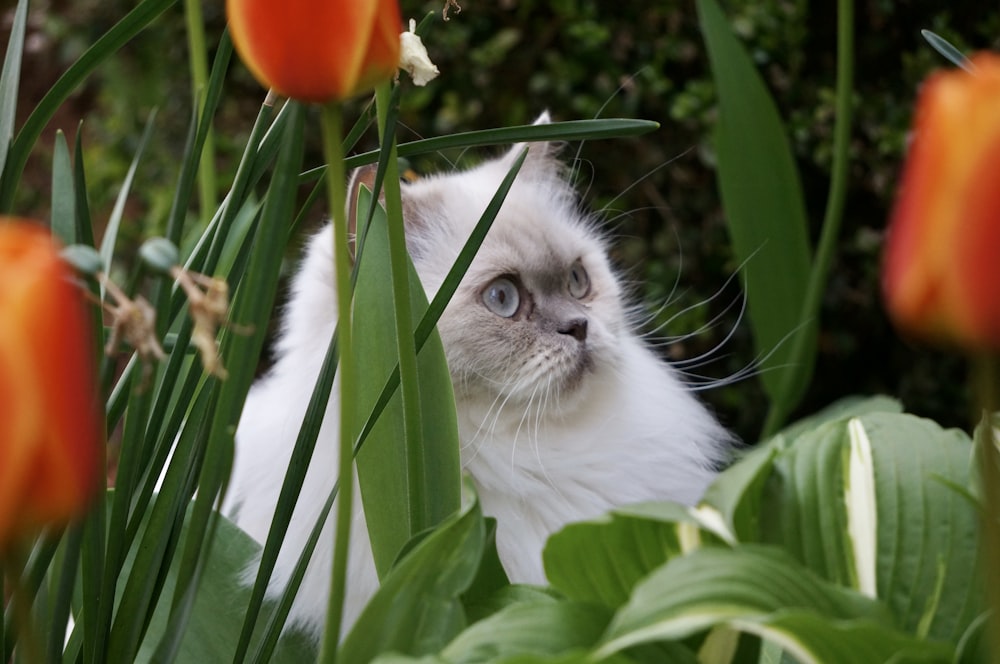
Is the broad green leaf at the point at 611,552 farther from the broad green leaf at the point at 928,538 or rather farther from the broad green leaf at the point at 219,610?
the broad green leaf at the point at 219,610

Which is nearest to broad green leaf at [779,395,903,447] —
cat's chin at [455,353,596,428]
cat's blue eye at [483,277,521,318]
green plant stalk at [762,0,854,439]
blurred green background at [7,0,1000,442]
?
green plant stalk at [762,0,854,439]

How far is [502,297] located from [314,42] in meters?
0.84

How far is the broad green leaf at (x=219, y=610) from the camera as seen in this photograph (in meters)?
0.84

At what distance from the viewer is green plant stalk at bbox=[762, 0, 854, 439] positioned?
1229 mm

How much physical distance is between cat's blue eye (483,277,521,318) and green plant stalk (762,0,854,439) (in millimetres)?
369

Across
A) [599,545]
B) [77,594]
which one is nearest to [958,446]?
[599,545]

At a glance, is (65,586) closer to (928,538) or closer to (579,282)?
(928,538)

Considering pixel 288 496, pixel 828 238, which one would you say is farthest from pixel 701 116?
pixel 288 496

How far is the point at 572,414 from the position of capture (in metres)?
1.27

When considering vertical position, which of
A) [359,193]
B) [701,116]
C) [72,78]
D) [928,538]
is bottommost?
[928,538]

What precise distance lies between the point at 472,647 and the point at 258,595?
0.20 meters

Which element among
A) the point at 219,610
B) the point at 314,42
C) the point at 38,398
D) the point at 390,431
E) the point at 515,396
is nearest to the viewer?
the point at 38,398

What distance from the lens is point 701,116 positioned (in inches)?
89.1

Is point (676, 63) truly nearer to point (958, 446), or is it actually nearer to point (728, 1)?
point (728, 1)
